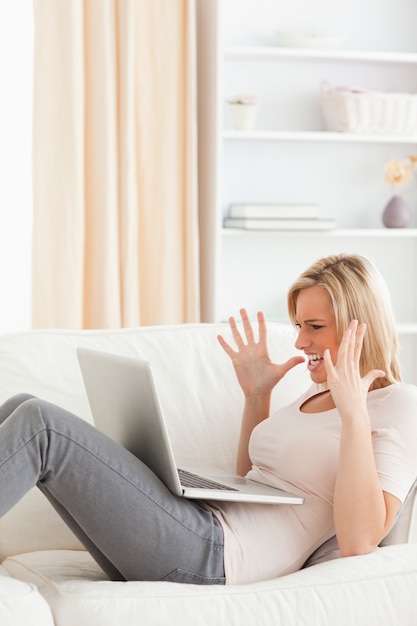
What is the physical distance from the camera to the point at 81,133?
10.8ft

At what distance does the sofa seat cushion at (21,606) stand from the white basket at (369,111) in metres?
2.48

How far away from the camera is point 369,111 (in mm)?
3537

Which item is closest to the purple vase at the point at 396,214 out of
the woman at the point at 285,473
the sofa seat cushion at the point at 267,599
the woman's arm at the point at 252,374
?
the woman's arm at the point at 252,374

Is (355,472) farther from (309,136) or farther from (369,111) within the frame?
(369,111)

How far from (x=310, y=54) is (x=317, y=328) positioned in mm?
1817

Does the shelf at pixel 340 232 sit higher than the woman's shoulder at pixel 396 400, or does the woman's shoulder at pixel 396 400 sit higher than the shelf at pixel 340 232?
the shelf at pixel 340 232

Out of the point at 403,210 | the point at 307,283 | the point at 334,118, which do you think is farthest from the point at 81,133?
the point at 307,283

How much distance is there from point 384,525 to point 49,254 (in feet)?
6.25

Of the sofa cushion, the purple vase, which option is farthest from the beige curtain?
the sofa cushion

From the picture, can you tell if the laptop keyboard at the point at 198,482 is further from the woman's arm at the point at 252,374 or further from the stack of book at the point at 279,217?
the stack of book at the point at 279,217

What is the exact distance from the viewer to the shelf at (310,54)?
11.3 feet

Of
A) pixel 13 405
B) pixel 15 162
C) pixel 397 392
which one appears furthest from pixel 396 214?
pixel 13 405

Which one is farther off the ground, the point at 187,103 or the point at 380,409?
the point at 187,103

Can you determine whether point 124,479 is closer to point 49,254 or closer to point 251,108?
point 49,254
